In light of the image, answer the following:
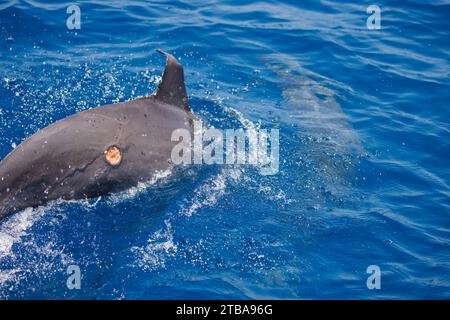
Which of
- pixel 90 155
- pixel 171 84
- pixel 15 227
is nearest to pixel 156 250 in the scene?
pixel 90 155

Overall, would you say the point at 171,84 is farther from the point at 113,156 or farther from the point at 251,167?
the point at 251,167

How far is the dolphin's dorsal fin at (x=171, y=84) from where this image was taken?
29.8 ft

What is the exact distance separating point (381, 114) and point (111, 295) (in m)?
7.64

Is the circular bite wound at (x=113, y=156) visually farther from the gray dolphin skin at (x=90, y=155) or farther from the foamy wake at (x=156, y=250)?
the foamy wake at (x=156, y=250)

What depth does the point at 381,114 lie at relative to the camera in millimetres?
12391

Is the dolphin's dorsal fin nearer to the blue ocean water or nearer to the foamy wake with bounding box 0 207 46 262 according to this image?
the blue ocean water

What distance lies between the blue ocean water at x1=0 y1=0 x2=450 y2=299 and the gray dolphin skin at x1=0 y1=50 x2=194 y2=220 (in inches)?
13.6

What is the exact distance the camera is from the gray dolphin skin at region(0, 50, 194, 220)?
7.40 m

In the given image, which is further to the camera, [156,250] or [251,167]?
[251,167]

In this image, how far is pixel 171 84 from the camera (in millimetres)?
9141

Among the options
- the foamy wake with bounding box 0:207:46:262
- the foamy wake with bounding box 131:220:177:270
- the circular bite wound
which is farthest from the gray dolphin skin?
the foamy wake with bounding box 131:220:177:270

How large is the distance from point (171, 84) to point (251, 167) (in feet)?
6.71

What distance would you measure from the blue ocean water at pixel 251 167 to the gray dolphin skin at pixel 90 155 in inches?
13.6

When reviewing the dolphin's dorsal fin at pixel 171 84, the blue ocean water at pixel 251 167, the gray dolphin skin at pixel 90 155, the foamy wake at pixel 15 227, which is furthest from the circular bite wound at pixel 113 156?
the dolphin's dorsal fin at pixel 171 84
